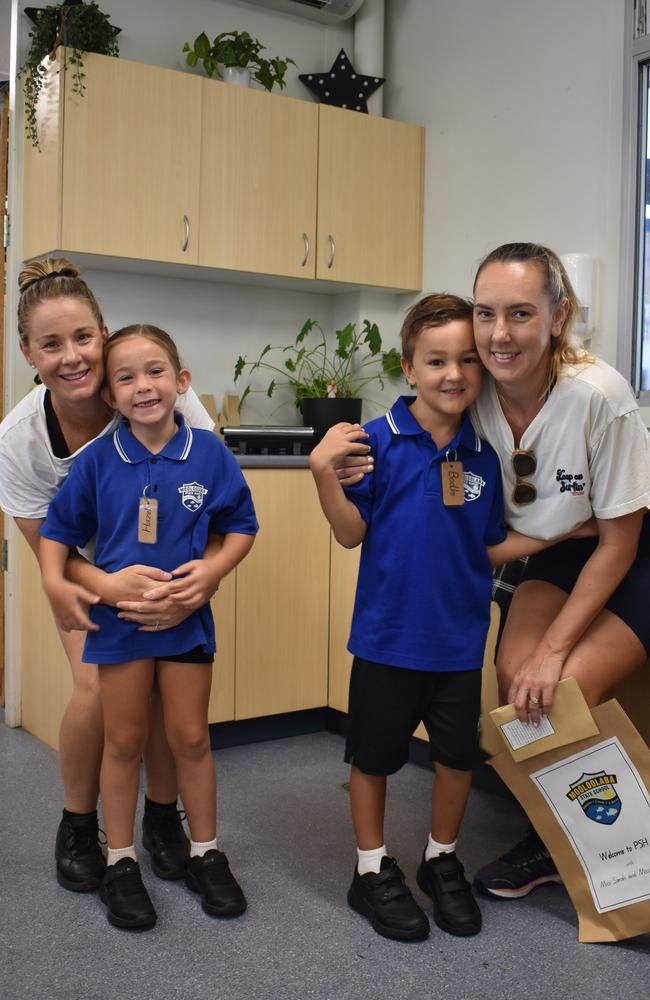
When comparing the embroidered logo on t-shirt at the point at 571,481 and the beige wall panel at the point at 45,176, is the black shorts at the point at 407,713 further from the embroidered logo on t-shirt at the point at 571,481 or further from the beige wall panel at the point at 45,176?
the beige wall panel at the point at 45,176

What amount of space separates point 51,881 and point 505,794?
1.17 metres

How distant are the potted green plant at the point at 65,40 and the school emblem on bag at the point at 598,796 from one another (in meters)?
2.38

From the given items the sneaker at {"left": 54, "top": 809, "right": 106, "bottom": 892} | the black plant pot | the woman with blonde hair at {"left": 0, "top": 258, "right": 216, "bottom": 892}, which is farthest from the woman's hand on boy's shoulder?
the black plant pot

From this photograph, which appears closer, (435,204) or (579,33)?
(579,33)

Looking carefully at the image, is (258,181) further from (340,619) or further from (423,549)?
(423,549)

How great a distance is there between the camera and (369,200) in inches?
133

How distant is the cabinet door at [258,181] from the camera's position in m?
3.07

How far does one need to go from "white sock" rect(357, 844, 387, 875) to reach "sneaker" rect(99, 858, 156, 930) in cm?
40

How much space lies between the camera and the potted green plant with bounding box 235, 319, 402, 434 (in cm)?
337

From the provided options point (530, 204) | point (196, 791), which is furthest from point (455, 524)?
point (530, 204)

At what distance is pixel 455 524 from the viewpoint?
5.65 feet

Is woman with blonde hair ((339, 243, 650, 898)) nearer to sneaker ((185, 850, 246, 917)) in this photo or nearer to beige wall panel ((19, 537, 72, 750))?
sneaker ((185, 850, 246, 917))

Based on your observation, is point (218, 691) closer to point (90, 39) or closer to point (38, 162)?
point (38, 162)


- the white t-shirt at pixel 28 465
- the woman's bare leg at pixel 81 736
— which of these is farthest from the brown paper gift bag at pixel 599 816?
the white t-shirt at pixel 28 465
